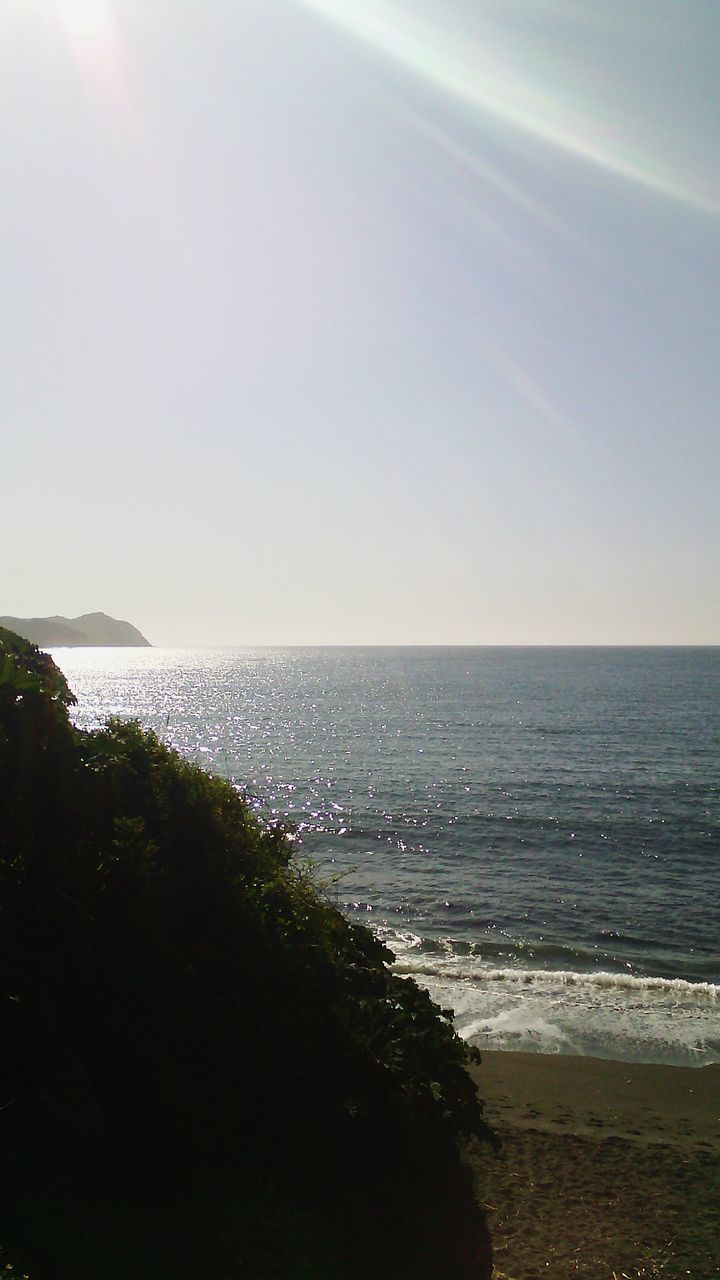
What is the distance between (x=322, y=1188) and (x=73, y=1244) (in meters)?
2.66

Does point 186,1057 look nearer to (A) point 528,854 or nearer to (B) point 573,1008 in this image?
(B) point 573,1008

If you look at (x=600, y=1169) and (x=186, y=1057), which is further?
(x=600, y=1169)

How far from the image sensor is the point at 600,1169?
10430 millimetres

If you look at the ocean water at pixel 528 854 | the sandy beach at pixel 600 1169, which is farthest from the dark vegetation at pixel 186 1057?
the ocean water at pixel 528 854

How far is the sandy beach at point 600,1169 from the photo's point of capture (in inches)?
327

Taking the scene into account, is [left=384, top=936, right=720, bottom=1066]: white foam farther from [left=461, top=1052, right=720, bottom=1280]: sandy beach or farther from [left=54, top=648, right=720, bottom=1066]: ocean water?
[left=461, top=1052, right=720, bottom=1280]: sandy beach

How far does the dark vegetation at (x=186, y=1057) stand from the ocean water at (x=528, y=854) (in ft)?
5.55

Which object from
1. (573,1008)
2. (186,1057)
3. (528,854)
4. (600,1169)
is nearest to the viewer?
(186,1057)

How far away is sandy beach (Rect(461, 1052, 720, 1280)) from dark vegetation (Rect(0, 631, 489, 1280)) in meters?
0.88

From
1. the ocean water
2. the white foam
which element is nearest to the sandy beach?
the white foam

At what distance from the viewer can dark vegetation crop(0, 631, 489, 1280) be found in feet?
21.0

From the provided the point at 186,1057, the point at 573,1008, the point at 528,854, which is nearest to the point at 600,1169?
the point at 186,1057

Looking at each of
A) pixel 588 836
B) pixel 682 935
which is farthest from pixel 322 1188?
pixel 588 836

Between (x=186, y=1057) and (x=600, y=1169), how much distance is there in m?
6.42
